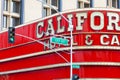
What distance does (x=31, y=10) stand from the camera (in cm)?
5581

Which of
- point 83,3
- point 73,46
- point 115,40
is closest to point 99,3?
point 83,3

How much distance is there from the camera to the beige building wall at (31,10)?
5531 cm

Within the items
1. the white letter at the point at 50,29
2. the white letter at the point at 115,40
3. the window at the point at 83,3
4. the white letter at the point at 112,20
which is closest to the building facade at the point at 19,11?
the window at the point at 83,3

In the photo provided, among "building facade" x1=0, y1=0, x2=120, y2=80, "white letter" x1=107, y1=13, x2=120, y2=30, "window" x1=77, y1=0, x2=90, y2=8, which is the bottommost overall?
"building facade" x1=0, y1=0, x2=120, y2=80

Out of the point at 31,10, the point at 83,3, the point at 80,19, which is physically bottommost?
the point at 80,19

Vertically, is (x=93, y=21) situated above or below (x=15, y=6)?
below

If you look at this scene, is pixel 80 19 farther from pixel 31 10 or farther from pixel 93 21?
pixel 31 10

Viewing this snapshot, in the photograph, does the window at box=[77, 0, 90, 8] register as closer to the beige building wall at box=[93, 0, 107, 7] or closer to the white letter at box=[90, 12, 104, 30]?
the beige building wall at box=[93, 0, 107, 7]

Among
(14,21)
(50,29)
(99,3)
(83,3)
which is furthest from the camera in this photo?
(99,3)

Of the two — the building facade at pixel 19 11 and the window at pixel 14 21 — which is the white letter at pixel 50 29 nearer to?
the building facade at pixel 19 11

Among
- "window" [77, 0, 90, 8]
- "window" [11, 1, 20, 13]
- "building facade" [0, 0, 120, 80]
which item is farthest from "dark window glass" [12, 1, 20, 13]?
"window" [77, 0, 90, 8]

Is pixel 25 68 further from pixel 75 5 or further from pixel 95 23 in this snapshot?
pixel 75 5

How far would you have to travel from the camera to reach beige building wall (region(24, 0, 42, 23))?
55312 millimetres

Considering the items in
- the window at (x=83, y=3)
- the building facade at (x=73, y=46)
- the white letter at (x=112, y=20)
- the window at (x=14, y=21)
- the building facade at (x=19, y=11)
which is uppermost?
the window at (x=83, y=3)
